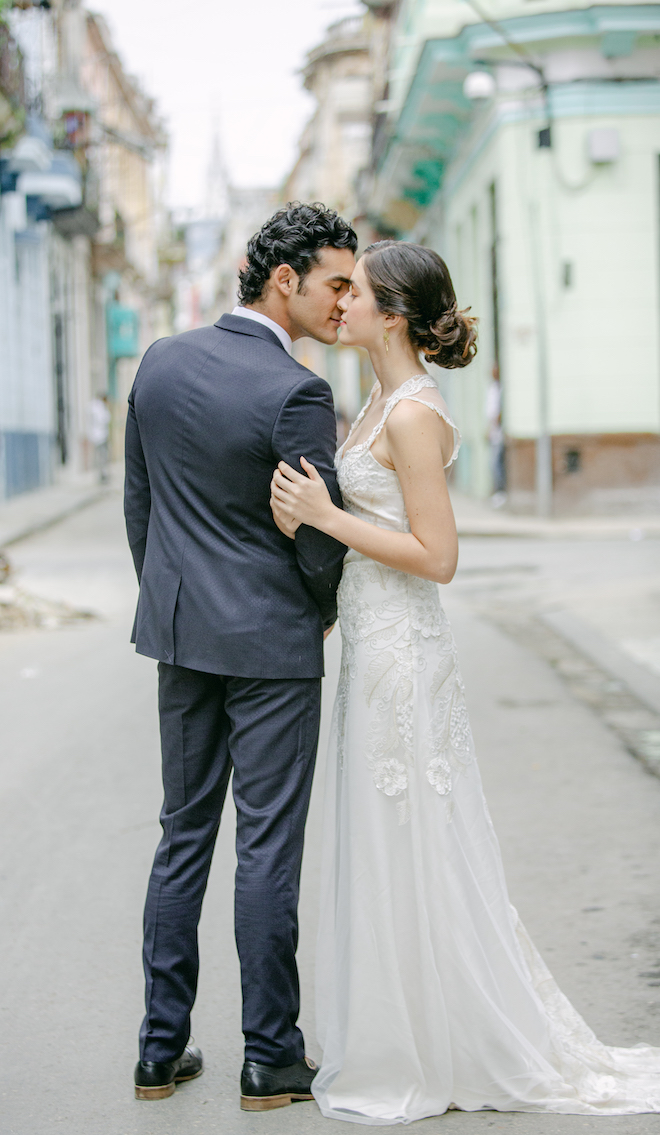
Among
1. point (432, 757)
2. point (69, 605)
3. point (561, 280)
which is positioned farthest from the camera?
point (561, 280)

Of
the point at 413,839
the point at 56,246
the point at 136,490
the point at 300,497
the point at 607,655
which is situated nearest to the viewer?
the point at 300,497

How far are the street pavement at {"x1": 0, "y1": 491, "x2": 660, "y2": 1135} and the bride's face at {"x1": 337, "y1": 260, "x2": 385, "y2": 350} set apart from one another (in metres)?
1.65

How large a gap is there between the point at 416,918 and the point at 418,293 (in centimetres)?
131

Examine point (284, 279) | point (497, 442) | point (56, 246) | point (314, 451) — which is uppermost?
point (56, 246)

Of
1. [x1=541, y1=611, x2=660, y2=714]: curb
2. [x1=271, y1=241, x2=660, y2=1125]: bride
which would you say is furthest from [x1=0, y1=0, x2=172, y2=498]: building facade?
[x1=271, y1=241, x2=660, y2=1125]: bride

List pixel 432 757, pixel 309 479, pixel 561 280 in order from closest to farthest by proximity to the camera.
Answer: pixel 309 479 → pixel 432 757 → pixel 561 280

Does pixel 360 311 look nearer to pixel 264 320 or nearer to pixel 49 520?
pixel 264 320

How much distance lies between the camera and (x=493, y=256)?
61.5 ft

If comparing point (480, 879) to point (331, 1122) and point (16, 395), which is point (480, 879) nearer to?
point (331, 1122)

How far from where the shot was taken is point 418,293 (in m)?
2.70

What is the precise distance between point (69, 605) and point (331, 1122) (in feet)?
24.2

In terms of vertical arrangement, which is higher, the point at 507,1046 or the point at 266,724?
the point at 266,724

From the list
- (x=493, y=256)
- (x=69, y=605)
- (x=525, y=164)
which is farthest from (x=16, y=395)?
(x=69, y=605)

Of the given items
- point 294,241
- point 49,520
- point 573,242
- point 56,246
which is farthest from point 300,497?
point 56,246
